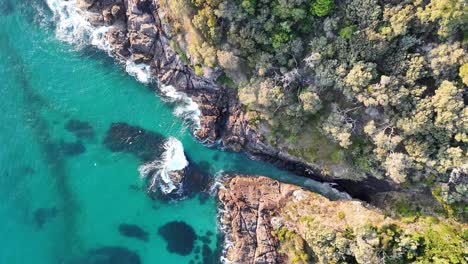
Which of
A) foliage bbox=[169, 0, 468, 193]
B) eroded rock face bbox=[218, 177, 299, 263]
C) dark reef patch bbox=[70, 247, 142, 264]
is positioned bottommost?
dark reef patch bbox=[70, 247, 142, 264]

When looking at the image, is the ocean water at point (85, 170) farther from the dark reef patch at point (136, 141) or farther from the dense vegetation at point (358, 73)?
the dense vegetation at point (358, 73)

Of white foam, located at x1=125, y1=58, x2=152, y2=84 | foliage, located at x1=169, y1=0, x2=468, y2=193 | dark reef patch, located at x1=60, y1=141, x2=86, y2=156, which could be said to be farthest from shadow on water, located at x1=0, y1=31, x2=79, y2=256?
foliage, located at x1=169, y1=0, x2=468, y2=193

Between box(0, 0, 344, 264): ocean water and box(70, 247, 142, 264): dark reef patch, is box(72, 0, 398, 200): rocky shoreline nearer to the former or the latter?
box(0, 0, 344, 264): ocean water

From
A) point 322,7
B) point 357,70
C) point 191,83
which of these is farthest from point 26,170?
point 357,70

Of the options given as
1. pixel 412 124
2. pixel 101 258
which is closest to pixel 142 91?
pixel 101 258

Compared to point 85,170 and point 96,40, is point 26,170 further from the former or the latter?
point 96,40

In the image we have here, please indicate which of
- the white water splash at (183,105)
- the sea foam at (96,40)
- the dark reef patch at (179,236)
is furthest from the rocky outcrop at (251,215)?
the sea foam at (96,40)
